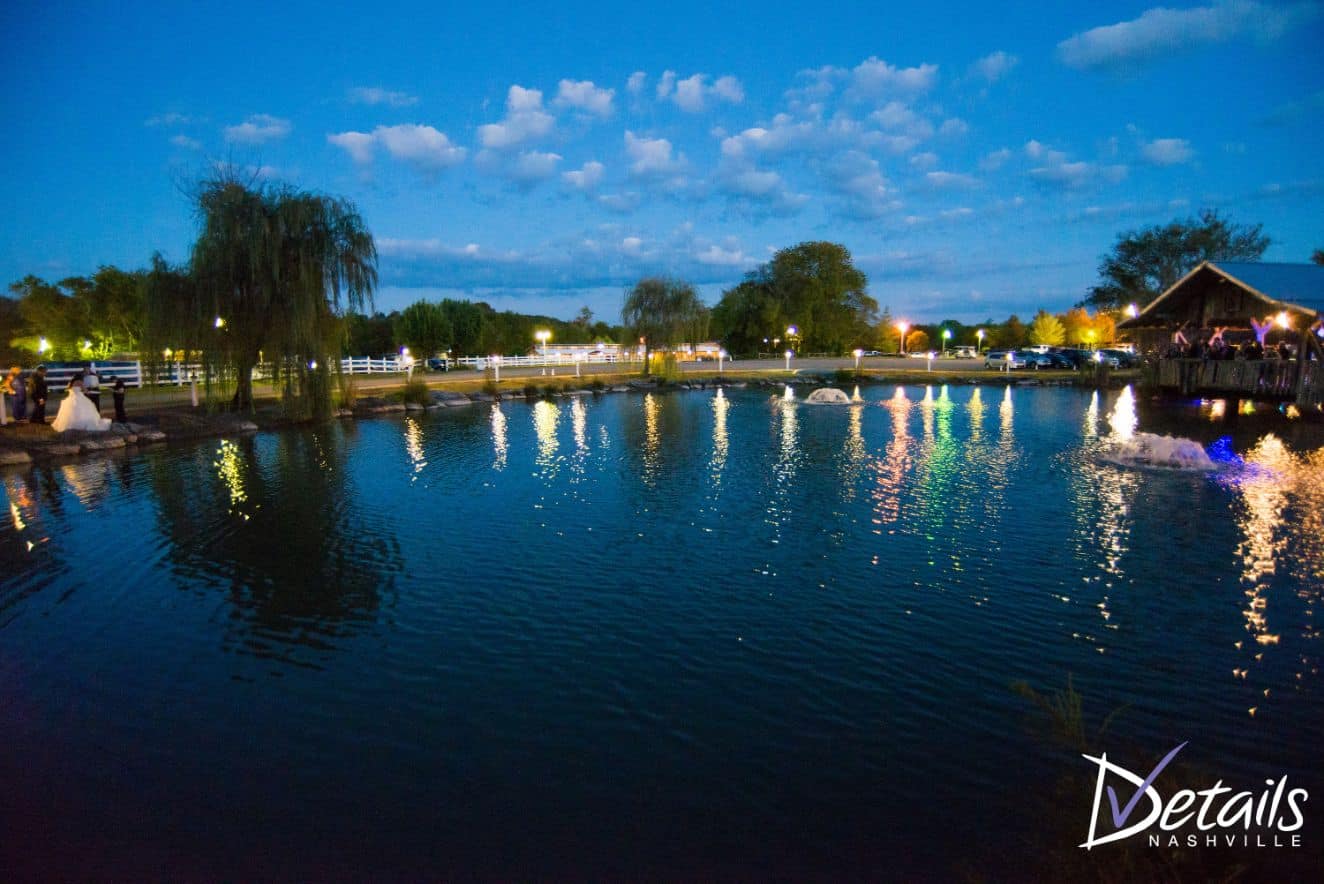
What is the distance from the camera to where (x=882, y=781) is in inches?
208

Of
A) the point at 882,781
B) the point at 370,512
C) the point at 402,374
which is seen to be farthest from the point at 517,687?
the point at 402,374

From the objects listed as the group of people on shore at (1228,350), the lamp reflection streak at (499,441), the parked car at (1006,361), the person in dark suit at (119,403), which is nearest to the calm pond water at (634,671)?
the lamp reflection streak at (499,441)

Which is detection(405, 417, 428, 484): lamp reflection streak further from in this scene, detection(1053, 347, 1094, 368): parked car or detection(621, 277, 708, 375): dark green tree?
detection(1053, 347, 1094, 368): parked car

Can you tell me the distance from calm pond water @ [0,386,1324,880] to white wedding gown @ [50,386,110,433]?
9125 millimetres

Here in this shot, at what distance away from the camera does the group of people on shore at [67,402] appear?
22.0m

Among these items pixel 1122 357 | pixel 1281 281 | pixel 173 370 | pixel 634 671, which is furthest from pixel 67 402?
pixel 1122 357

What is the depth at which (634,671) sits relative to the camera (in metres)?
7.05

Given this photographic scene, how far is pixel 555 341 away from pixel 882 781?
446 ft

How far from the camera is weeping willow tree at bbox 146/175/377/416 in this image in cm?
2583

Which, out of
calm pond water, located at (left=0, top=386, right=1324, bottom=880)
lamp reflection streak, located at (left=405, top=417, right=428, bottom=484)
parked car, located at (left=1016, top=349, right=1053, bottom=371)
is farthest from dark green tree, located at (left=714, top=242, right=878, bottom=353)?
calm pond water, located at (left=0, top=386, right=1324, bottom=880)

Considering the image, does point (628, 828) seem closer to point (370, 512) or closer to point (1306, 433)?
point (370, 512)

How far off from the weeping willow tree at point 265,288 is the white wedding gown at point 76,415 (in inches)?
184

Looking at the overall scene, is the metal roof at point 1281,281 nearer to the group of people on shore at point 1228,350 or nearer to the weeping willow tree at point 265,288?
the group of people on shore at point 1228,350

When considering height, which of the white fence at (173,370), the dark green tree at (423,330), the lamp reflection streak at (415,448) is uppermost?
the dark green tree at (423,330)
